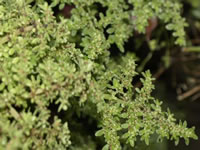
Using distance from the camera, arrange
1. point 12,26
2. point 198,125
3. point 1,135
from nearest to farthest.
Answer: point 1,135, point 12,26, point 198,125

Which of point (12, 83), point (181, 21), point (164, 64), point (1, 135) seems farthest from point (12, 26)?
point (164, 64)

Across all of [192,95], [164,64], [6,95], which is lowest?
[6,95]

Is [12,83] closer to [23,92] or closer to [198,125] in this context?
[23,92]

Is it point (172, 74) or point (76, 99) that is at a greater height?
point (172, 74)

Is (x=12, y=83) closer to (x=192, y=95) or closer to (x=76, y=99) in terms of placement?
(x=76, y=99)

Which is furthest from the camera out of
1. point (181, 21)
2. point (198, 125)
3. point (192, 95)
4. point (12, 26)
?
point (192, 95)

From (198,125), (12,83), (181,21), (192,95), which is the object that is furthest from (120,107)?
(192,95)

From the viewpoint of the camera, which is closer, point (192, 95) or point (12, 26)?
point (12, 26)
